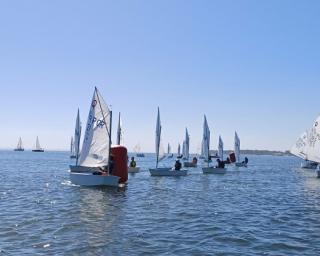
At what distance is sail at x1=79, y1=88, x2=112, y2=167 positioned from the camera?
139 feet

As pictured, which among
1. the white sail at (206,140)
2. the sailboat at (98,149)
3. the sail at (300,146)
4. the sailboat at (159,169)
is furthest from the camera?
the sail at (300,146)

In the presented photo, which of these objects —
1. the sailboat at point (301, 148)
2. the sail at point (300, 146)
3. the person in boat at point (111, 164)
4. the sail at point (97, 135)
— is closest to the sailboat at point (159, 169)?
the person in boat at point (111, 164)

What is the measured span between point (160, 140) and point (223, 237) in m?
42.9

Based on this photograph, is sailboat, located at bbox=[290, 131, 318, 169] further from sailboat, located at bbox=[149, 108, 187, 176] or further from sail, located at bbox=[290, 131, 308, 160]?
sailboat, located at bbox=[149, 108, 187, 176]

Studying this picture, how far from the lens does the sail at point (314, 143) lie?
55.7 m

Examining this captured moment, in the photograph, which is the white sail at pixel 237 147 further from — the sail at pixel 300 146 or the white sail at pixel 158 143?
the white sail at pixel 158 143

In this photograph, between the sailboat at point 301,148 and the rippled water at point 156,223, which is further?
the sailboat at point 301,148

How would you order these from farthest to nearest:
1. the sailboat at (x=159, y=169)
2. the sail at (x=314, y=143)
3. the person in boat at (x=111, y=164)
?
the sailboat at (x=159, y=169) < the sail at (x=314, y=143) < the person in boat at (x=111, y=164)

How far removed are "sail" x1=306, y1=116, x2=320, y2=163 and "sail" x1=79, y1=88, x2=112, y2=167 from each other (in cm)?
2668

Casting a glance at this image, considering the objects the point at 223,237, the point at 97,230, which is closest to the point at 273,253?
the point at 223,237

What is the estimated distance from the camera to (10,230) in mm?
21656

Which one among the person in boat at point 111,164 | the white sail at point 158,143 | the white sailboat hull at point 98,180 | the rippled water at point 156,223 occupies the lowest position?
the rippled water at point 156,223

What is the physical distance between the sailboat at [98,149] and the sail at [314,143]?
2497 cm

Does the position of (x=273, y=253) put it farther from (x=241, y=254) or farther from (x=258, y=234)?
(x=258, y=234)
